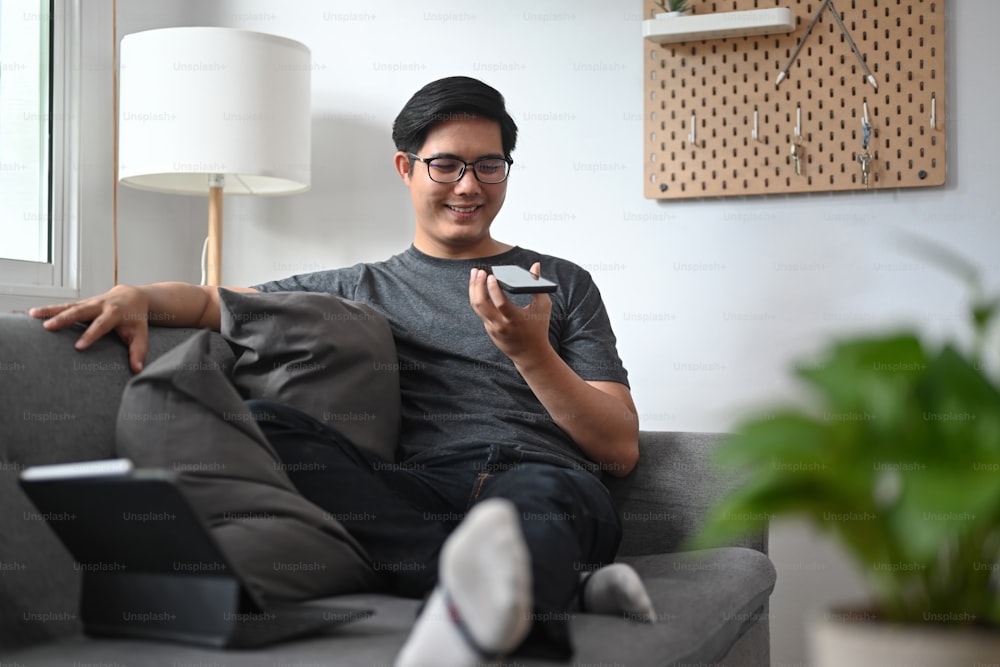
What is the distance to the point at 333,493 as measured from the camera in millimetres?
1495

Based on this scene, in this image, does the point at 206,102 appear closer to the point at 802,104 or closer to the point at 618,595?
the point at 802,104

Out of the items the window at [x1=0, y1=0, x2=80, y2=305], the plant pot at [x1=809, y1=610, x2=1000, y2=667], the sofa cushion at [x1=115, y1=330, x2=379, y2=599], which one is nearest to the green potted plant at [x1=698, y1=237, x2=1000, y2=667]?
the plant pot at [x1=809, y1=610, x2=1000, y2=667]

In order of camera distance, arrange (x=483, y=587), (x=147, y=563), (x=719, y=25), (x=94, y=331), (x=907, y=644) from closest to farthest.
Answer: (x=907, y=644), (x=483, y=587), (x=147, y=563), (x=94, y=331), (x=719, y=25)

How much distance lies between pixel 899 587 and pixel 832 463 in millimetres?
94

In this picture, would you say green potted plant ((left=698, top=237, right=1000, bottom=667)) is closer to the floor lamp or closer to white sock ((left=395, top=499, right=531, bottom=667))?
white sock ((left=395, top=499, right=531, bottom=667))

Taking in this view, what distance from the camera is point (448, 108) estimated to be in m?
1.94

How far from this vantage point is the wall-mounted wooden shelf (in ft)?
7.55

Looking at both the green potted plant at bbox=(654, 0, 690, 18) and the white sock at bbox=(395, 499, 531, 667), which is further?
the green potted plant at bbox=(654, 0, 690, 18)

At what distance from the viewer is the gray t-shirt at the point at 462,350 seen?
1.79 m

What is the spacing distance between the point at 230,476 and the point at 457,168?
823mm

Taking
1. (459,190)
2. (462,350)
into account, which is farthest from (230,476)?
(459,190)

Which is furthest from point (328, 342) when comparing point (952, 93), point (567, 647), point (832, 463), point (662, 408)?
point (952, 93)

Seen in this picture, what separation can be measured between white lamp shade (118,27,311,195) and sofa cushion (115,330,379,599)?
1.10 m

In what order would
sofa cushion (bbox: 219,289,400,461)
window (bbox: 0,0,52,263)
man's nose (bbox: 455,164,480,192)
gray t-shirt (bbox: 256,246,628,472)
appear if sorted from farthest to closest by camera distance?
1. window (bbox: 0,0,52,263)
2. man's nose (bbox: 455,164,480,192)
3. gray t-shirt (bbox: 256,246,628,472)
4. sofa cushion (bbox: 219,289,400,461)
